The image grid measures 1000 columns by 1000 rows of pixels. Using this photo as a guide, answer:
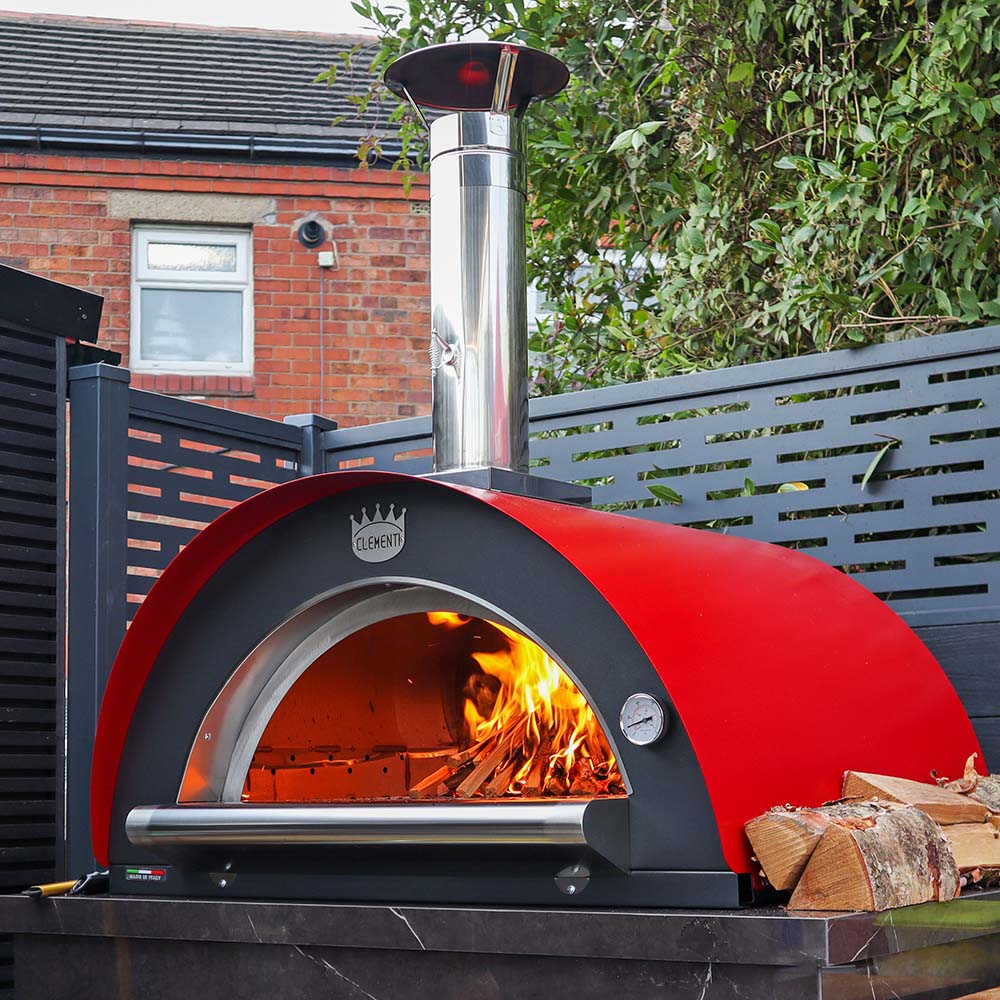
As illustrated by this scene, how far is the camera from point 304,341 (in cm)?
868

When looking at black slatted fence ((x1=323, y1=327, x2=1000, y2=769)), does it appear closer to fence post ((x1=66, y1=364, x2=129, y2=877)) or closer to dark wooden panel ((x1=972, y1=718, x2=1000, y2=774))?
dark wooden panel ((x1=972, y1=718, x2=1000, y2=774))

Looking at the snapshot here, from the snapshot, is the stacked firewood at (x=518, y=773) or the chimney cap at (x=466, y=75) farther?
the chimney cap at (x=466, y=75)

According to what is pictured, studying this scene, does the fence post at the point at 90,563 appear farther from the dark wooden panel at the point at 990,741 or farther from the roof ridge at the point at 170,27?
the roof ridge at the point at 170,27

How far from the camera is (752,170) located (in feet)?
13.9

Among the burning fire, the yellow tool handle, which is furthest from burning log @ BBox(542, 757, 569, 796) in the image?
the yellow tool handle

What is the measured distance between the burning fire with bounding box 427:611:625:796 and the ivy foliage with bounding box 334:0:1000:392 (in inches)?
50.0

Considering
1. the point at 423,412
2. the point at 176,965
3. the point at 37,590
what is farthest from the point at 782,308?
the point at 423,412

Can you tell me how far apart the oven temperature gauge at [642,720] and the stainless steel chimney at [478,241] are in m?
0.65

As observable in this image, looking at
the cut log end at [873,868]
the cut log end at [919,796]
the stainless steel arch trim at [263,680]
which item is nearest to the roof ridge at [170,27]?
the stainless steel arch trim at [263,680]

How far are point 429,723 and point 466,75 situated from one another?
1.27m

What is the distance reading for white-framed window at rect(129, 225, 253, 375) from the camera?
8719mm

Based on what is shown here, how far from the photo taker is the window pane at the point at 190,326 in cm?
873

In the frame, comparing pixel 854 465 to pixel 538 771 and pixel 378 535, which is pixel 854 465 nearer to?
pixel 538 771

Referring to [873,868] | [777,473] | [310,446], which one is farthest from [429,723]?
[310,446]
